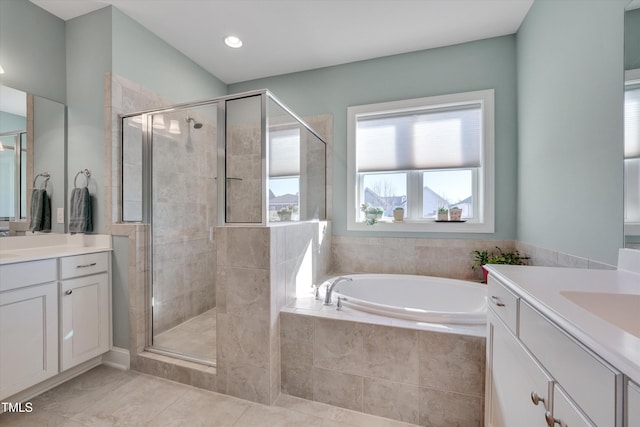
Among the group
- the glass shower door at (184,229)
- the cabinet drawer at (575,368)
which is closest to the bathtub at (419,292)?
the cabinet drawer at (575,368)

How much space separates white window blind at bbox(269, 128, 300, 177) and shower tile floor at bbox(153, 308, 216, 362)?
146 centimetres

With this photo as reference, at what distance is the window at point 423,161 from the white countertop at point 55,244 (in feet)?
7.18

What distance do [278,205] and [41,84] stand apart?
83.5 inches

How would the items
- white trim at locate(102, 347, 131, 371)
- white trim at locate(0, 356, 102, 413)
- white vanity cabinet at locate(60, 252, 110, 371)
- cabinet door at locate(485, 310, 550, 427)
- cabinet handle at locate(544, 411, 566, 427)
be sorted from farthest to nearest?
white trim at locate(102, 347, 131, 371) < white vanity cabinet at locate(60, 252, 110, 371) < white trim at locate(0, 356, 102, 413) < cabinet door at locate(485, 310, 550, 427) < cabinet handle at locate(544, 411, 566, 427)

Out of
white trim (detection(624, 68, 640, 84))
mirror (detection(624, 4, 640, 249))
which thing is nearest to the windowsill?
mirror (detection(624, 4, 640, 249))

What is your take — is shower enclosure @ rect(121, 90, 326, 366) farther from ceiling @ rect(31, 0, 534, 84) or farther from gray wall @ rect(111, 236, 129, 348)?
ceiling @ rect(31, 0, 534, 84)

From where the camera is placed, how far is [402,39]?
7.84 ft

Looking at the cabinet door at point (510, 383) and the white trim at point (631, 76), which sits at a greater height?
the white trim at point (631, 76)

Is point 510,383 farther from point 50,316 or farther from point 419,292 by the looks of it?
point 50,316

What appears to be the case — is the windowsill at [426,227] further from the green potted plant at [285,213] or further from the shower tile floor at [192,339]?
the shower tile floor at [192,339]

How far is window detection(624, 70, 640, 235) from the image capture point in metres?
1.07

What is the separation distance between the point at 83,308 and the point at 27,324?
31 cm

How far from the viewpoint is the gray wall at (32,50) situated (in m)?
1.84

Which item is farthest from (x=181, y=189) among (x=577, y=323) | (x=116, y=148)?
(x=577, y=323)
